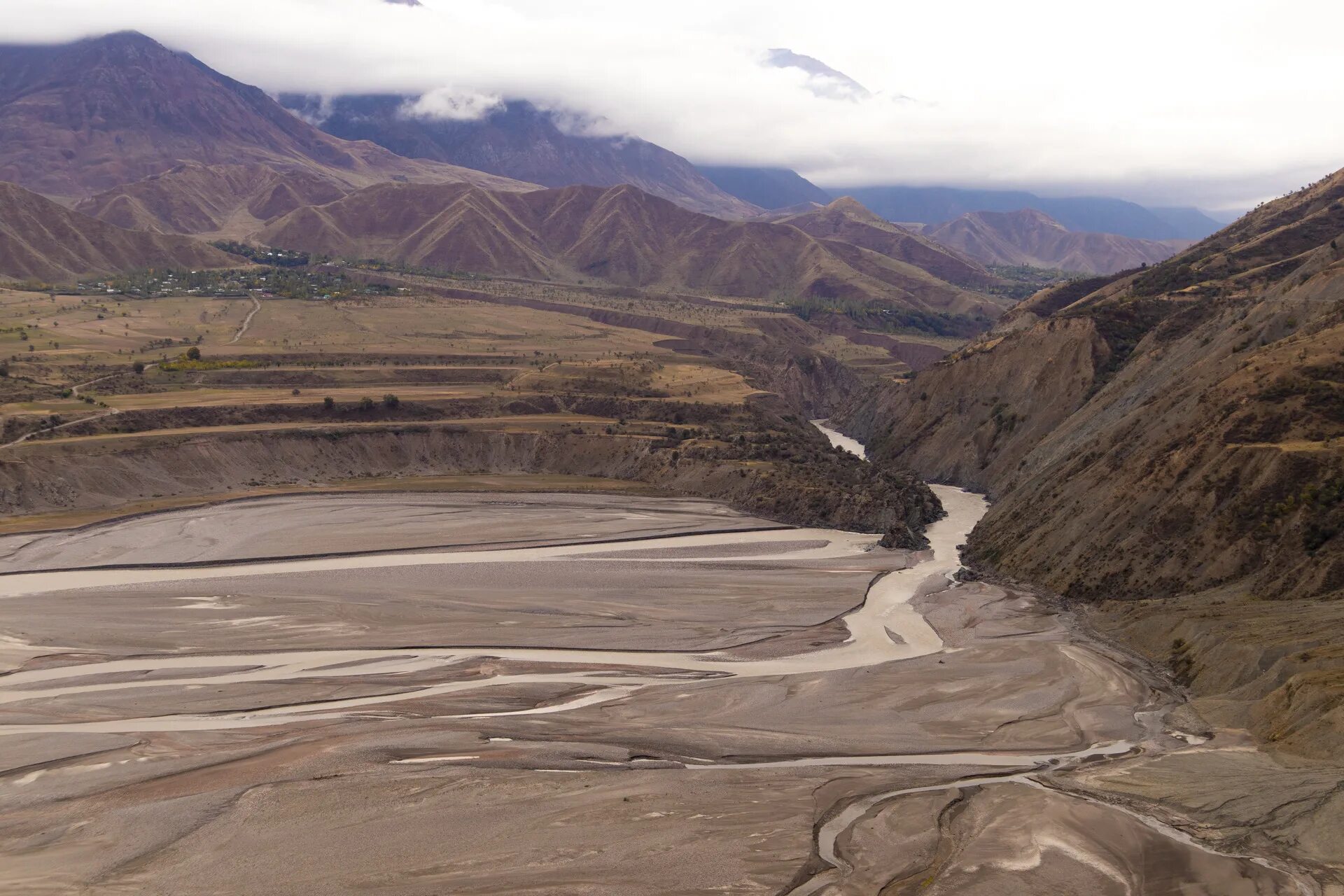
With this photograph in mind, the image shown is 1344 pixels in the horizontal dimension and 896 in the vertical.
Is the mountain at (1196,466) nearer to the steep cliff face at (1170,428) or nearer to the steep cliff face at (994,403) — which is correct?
the steep cliff face at (1170,428)

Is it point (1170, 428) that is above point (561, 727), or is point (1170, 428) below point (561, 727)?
above

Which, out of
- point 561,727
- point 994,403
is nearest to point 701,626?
point 561,727

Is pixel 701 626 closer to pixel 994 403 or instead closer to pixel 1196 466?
pixel 1196 466

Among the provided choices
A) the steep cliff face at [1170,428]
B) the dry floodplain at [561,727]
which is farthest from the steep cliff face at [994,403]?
the dry floodplain at [561,727]

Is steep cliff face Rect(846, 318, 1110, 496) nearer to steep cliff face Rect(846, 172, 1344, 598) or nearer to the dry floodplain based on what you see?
steep cliff face Rect(846, 172, 1344, 598)

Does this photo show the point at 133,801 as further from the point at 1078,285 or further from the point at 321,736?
the point at 1078,285

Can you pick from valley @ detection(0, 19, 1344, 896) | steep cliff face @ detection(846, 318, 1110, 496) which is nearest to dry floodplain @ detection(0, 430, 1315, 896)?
valley @ detection(0, 19, 1344, 896)

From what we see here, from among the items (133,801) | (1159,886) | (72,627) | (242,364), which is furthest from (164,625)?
(242,364)

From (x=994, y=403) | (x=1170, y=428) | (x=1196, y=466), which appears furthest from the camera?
(x=994, y=403)
